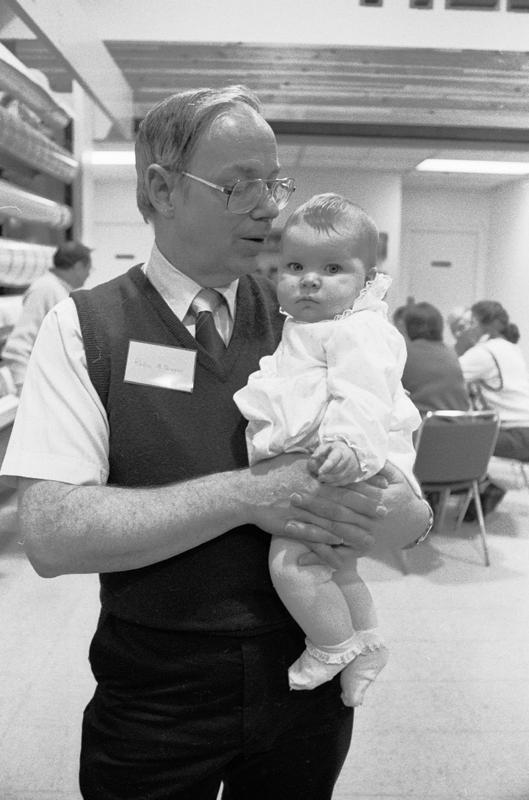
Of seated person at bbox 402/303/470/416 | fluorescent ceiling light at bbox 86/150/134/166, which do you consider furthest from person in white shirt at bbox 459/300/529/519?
fluorescent ceiling light at bbox 86/150/134/166

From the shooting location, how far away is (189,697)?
120cm

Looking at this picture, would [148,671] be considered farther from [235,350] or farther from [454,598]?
[454,598]

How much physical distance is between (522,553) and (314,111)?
4.93 metres

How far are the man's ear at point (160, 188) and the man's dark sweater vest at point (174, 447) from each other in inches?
4.7

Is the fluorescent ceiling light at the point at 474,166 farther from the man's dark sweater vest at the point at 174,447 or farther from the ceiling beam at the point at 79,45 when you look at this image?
the man's dark sweater vest at the point at 174,447

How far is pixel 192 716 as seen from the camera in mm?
1207

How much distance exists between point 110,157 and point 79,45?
427 centimetres

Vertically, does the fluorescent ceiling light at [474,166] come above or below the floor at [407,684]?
above


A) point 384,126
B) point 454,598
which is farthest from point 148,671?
point 384,126

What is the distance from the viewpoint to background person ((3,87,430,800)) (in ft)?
3.60

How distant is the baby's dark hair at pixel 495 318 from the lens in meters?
5.30

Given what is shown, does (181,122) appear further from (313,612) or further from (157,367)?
(313,612)

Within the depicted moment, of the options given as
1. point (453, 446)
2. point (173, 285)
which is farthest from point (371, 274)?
point (453, 446)

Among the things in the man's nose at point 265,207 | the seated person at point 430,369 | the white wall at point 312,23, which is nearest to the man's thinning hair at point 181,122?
the man's nose at point 265,207
